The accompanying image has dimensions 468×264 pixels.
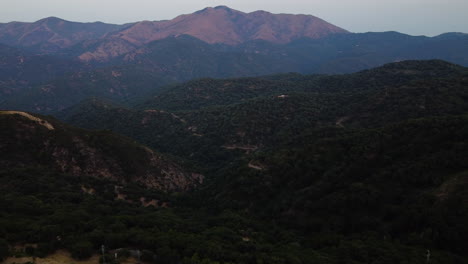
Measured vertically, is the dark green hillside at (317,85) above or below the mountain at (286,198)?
above

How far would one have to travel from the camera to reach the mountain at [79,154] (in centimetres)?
6150

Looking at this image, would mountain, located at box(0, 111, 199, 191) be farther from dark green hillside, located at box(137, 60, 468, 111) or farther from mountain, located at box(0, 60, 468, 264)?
dark green hillside, located at box(137, 60, 468, 111)

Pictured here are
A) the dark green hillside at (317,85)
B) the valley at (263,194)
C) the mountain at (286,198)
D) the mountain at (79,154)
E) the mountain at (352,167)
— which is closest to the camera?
the valley at (263,194)

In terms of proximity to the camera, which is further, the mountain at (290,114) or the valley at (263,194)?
the mountain at (290,114)

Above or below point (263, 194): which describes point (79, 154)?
above

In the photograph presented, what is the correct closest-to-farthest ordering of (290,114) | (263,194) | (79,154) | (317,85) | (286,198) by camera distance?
(286,198) → (263,194) → (79,154) → (290,114) → (317,85)

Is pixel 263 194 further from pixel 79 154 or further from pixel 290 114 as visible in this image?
pixel 290 114

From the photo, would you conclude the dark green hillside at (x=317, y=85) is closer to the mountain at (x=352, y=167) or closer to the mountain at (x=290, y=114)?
the mountain at (x=290, y=114)

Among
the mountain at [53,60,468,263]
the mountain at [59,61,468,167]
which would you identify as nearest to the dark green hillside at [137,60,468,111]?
the mountain at [59,61,468,167]

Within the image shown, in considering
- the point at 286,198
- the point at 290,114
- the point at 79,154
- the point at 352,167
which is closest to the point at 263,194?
the point at 286,198

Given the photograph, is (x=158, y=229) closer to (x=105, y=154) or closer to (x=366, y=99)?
(x=105, y=154)

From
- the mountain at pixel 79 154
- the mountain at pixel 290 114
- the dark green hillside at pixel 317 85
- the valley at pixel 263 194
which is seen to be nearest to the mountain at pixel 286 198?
the valley at pixel 263 194

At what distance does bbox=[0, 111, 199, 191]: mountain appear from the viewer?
2421 inches

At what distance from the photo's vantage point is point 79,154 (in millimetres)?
65812
